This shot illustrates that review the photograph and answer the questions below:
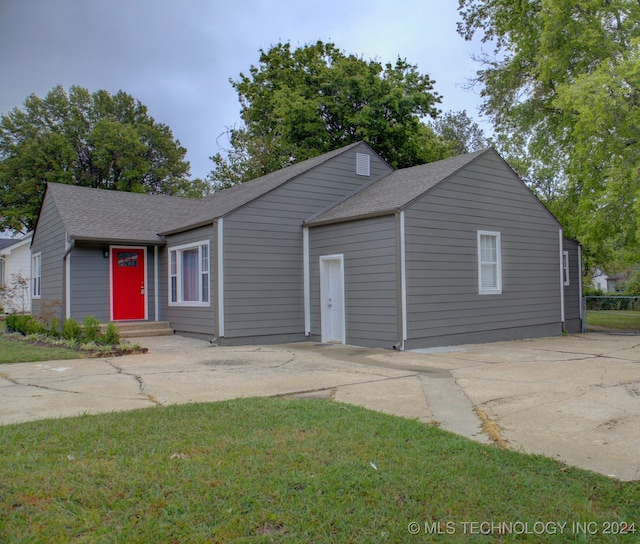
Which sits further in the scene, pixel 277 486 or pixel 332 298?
pixel 332 298

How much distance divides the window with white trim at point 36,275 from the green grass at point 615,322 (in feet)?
60.7

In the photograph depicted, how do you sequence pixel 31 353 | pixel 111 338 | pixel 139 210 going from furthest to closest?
pixel 139 210 → pixel 111 338 → pixel 31 353

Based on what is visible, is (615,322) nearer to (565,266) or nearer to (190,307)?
(565,266)

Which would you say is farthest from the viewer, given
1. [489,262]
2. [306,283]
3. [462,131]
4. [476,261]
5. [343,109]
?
[462,131]

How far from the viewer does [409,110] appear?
2389cm

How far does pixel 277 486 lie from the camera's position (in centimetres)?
330

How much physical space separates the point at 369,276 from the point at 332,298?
4.93 ft

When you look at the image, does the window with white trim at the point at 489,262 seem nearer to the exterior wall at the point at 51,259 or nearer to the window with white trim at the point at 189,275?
the window with white trim at the point at 189,275

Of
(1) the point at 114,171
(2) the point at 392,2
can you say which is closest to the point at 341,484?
(2) the point at 392,2

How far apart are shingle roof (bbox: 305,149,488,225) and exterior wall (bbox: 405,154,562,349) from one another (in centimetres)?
25

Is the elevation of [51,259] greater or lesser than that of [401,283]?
greater

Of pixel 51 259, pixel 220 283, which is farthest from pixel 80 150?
pixel 220 283

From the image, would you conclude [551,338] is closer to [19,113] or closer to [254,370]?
[254,370]

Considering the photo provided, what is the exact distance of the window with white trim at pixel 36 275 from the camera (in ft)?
57.1
